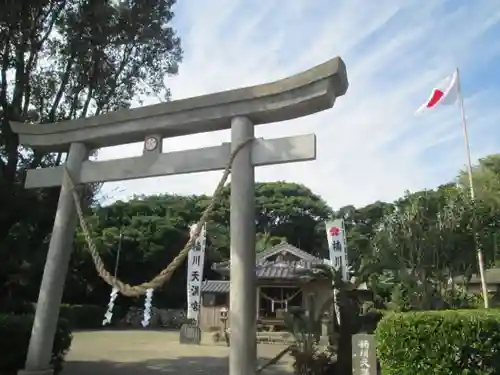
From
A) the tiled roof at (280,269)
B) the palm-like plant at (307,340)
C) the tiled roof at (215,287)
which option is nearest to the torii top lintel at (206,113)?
the palm-like plant at (307,340)

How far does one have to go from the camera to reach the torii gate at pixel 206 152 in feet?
17.1

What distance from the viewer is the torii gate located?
205 inches

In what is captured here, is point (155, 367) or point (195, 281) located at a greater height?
point (195, 281)

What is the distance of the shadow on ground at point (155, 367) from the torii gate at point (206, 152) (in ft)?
10.3

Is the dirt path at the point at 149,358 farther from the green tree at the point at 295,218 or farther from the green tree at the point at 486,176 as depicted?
the green tree at the point at 295,218

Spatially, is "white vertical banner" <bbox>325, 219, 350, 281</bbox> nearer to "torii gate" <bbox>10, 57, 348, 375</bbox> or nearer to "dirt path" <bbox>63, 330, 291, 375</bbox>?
"dirt path" <bbox>63, 330, 291, 375</bbox>

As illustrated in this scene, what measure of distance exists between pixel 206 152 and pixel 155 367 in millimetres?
6367

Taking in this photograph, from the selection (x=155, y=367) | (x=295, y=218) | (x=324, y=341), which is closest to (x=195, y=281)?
(x=324, y=341)

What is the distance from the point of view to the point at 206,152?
6.02 m

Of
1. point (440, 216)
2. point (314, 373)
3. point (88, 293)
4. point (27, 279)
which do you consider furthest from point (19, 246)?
point (88, 293)

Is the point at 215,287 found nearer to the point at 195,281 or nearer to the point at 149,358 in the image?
the point at 195,281

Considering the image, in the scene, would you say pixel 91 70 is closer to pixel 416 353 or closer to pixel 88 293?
pixel 416 353

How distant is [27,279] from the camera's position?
9086 millimetres

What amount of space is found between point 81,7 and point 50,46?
115 centimetres
